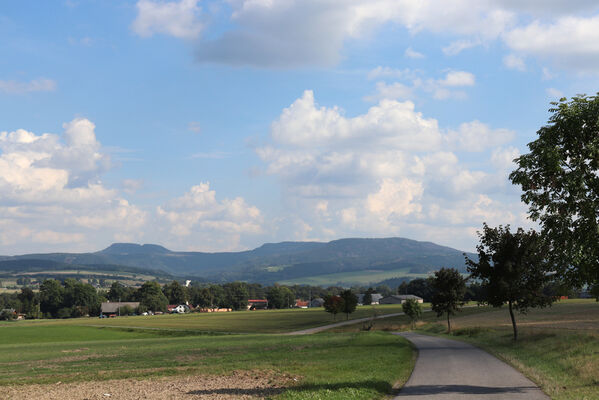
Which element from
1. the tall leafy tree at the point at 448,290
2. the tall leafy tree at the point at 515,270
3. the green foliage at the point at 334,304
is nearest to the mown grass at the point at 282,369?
the tall leafy tree at the point at 515,270

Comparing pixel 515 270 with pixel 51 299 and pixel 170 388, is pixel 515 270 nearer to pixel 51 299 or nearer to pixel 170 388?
pixel 170 388

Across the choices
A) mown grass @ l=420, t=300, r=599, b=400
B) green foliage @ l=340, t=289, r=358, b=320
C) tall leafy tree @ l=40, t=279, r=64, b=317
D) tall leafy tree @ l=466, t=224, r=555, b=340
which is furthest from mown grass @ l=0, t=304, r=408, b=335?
mown grass @ l=420, t=300, r=599, b=400

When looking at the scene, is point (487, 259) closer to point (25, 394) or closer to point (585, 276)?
point (585, 276)

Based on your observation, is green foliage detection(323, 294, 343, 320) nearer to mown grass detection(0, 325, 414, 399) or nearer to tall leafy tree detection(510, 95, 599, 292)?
mown grass detection(0, 325, 414, 399)

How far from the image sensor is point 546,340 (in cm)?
3353

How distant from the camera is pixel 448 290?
2601 inches

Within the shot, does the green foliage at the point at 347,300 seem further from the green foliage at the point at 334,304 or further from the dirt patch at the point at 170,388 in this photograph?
the dirt patch at the point at 170,388

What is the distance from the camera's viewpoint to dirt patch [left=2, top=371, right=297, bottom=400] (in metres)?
18.8

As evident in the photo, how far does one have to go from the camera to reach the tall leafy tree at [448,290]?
216 feet

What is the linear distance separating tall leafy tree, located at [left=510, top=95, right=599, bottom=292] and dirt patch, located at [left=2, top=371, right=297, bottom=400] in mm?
12017

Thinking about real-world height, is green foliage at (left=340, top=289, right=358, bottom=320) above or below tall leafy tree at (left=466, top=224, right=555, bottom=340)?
below

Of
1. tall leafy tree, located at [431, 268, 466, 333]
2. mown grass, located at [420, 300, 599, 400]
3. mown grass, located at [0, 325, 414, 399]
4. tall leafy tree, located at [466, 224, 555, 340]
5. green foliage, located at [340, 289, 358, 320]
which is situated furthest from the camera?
green foliage, located at [340, 289, 358, 320]

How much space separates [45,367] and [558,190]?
30717 millimetres

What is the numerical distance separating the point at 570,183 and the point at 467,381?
8.52m
